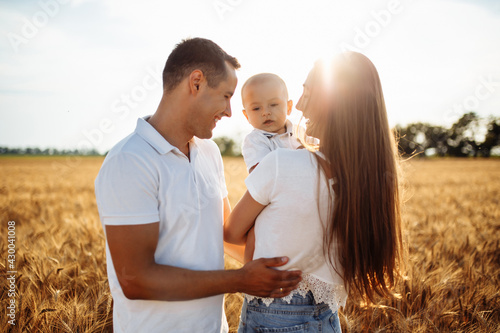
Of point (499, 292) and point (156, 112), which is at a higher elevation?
point (156, 112)

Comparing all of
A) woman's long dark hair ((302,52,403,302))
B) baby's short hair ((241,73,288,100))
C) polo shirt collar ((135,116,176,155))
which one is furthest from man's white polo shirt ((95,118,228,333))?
baby's short hair ((241,73,288,100))

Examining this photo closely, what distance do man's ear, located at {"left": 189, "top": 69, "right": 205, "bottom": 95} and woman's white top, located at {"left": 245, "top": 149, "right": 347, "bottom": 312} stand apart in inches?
24.0

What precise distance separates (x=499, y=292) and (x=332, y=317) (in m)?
1.92

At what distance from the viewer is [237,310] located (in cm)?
255

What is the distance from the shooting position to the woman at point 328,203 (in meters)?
1.40

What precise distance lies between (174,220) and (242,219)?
31cm

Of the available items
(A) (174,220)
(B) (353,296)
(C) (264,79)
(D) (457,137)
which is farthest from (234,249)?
(D) (457,137)

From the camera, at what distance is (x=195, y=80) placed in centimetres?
174

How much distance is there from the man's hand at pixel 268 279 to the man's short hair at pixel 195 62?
0.96 m

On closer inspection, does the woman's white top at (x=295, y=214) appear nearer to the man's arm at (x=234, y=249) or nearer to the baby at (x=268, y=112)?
the man's arm at (x=234, y=249)

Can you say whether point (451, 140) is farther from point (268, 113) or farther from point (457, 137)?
point (268, 113)

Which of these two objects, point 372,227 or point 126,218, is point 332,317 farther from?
point 126,218

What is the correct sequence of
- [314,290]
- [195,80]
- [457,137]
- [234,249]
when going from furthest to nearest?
[457,137]
[234,249]
[195,80]
[314,290]

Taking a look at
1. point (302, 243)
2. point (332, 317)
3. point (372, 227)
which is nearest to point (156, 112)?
point (302, 243)
